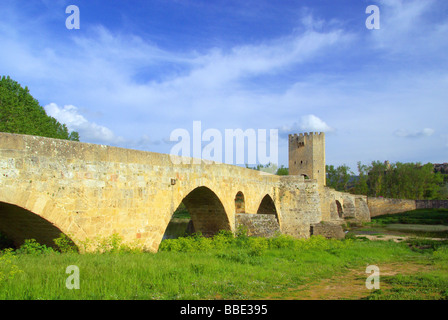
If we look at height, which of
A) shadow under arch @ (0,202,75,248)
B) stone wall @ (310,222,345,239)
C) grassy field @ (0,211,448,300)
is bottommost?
stone wall @ (310,222,345,239)

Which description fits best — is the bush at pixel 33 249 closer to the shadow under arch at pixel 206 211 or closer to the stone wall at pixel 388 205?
the shadow under arch at pixel 206 211

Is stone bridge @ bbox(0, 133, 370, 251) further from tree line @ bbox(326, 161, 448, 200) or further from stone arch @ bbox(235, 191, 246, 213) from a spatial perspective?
tree line @ bbox(326, 161, 448, 200)

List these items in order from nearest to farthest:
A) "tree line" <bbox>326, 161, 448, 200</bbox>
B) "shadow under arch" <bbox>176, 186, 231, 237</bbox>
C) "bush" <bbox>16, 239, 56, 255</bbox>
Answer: "bush" <bbox>16, 239, 56, 255</bbox>
"shadow under arch" <bbox>176, 186, 231, 237</bbox>
"tree line" <bbox>326, 161, 448, 200</bbox>

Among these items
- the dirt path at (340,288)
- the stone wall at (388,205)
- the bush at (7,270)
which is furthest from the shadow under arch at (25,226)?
the stone wall at (388,205)

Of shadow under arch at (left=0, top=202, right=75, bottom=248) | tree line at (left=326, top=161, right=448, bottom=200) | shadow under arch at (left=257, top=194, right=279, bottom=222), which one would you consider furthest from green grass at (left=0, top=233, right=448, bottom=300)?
tree line at (left=326, top=161, right=448, bottom=200)

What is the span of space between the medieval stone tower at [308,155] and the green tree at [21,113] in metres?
22.1

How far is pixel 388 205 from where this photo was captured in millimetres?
43094

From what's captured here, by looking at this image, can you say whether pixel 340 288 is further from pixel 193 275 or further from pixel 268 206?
pixel 268 206

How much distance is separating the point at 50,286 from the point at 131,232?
11.4 ft

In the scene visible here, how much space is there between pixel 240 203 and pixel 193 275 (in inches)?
347

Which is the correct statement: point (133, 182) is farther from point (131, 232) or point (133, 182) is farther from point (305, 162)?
point (305, 162)

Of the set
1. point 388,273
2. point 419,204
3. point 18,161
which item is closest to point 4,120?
point 18,161

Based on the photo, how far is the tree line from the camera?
50.5 metres

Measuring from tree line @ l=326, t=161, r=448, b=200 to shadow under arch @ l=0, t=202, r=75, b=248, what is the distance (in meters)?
52.0
